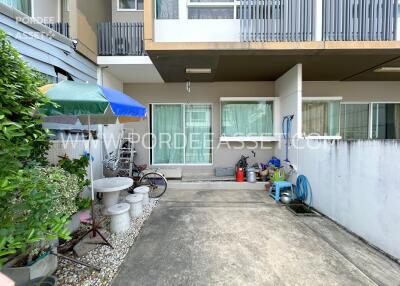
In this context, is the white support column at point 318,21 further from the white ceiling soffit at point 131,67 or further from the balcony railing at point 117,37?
the balcony railing at point 117,37

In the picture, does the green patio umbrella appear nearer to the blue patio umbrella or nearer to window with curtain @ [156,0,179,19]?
the blue patio umbrella

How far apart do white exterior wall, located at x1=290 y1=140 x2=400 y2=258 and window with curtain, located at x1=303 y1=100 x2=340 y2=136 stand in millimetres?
1937

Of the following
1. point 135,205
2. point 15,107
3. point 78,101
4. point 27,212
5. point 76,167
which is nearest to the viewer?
point 15,107

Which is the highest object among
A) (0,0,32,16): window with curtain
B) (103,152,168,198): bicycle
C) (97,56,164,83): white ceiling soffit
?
(0,0,32,16): window with curtain

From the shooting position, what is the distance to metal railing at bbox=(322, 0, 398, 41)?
405 cm

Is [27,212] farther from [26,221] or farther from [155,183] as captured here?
[155,183]

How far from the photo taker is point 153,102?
6.39 metres

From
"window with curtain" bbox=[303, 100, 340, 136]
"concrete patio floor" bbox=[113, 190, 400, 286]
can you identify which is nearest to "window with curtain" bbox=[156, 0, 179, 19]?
"concrete patio floor" bbox=[113, 190, 400, 286]

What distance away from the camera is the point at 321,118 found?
5871mm

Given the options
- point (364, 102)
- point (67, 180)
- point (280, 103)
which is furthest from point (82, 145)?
point (364, 102)

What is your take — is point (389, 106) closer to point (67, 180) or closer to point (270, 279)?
point (270, 279)

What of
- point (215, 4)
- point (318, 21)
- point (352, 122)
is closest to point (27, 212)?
point (215, 4)

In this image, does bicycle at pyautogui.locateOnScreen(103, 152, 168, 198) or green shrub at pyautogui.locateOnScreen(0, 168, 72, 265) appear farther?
bicycle at pyautogui.locateOnScreen(103, 152, 168, 198)

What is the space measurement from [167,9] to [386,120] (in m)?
6.94
